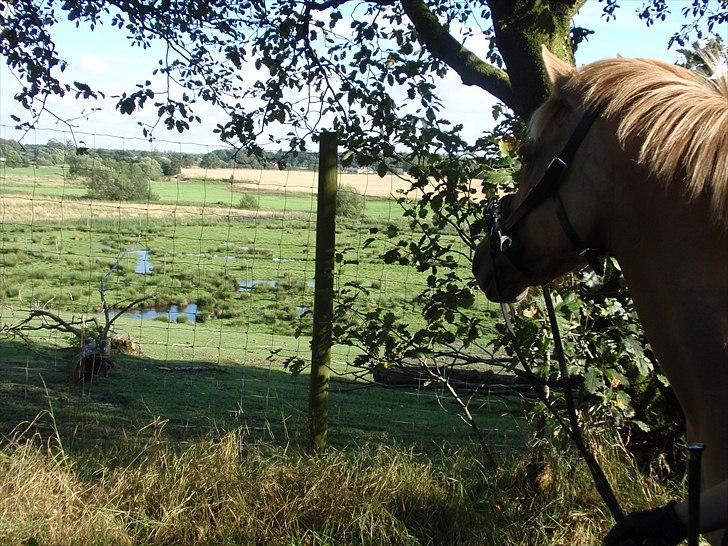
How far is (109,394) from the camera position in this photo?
25.1 ft

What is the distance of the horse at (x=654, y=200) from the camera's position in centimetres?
182

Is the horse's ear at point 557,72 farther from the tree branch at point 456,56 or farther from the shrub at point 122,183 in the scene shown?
the shrub at point 122,183

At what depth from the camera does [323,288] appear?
475cm

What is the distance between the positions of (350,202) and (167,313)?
1267 centimetres

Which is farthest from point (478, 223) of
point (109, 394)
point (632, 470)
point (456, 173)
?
point (109, 394)

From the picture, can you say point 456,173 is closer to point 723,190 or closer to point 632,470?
point 632,470

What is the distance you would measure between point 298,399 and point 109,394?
6.56 ft

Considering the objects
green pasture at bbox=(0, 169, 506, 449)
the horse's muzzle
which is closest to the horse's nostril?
the horse's muzzle

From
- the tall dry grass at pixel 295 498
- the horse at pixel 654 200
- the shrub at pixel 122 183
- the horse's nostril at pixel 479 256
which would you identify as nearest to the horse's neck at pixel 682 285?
the horse at pixel 654 200

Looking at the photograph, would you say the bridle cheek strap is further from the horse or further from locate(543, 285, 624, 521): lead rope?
locate(543, 285, 624, 521): lead rope

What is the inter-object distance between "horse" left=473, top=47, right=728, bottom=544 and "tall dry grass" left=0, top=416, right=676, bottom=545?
212 cm

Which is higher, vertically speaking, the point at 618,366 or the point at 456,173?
the point at 456,173

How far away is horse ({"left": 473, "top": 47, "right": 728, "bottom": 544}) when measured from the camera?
5.96 ft

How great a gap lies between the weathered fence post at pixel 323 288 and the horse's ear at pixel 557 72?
2.61 m
